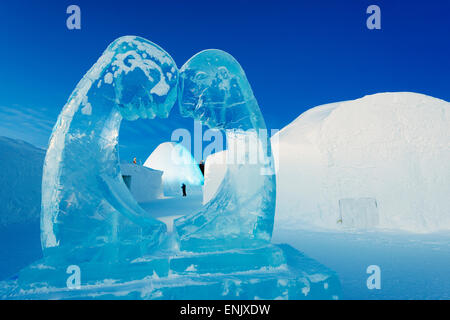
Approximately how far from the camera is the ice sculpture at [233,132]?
2.51m

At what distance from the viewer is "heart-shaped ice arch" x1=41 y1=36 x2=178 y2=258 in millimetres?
2168

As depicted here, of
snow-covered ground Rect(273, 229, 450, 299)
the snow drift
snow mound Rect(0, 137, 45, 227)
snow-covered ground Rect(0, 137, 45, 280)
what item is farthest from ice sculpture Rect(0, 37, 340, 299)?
snow mound Rect(0, 137, 45, 227)

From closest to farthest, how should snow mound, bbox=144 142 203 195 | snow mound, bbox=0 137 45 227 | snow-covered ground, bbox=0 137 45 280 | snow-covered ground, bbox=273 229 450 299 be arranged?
snow-covered ground, bbox=273 229 450 299
snow-covered ground, bbox=0 137 45 280
snow mound, bbox=0 137 45 227
snow mound, bbox=144 142 203 195

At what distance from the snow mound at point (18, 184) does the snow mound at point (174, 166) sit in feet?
46.9

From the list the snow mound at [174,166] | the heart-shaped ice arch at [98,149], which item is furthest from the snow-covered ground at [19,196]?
the snow mound at [174,166]

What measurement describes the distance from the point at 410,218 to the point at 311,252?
12.2ft

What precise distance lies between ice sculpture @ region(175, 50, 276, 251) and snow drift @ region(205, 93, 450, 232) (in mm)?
3920

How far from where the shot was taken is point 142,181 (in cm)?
1487

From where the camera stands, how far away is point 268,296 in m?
1.88

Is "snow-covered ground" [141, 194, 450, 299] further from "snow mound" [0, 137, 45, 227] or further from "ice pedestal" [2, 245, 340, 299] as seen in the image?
"snow mound" [0, 137, 45, 227]

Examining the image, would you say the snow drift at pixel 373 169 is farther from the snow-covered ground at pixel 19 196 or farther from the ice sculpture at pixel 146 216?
the snow-covered ground at pixel 19 196

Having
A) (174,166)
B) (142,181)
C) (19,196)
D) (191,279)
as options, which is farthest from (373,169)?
(174,166)

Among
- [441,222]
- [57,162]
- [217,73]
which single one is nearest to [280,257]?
[217,73]
